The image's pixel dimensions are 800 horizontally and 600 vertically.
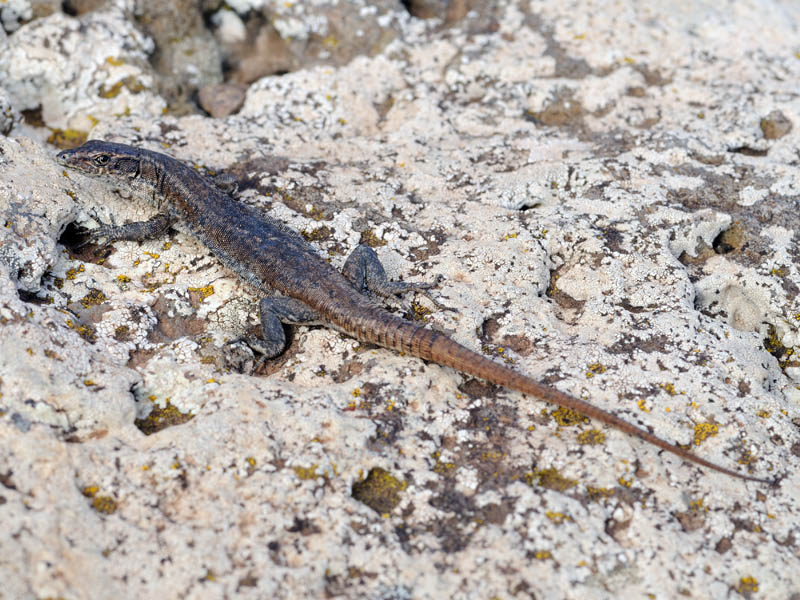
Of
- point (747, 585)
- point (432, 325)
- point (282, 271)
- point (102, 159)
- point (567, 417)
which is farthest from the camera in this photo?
point (102, 159)

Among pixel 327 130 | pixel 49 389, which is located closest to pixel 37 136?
pixel 327 130

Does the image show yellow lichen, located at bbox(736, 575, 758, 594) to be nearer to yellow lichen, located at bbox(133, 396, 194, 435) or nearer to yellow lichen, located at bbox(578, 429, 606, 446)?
yellow lichen, located at bbox(578, 429, 606, 446)

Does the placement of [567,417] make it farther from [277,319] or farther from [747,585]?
[277,319]

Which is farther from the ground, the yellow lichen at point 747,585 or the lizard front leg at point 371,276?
the lizard front leg at point 371,276

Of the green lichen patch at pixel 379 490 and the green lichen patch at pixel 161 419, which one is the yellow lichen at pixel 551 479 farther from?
the green lichen patch at pixel 161 419

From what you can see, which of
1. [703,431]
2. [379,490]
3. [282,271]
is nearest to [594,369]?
[703,431]

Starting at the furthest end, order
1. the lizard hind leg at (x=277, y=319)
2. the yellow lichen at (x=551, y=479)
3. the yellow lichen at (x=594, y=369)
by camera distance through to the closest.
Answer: the lizard hind leg at (x=277, y=319)
the yellow lichen at (x=594, y=369)
the yellow lichen at (x=551, y=479)

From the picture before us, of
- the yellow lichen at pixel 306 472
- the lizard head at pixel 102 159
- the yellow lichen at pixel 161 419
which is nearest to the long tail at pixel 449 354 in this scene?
the yellow lichen at pixel 306 472
